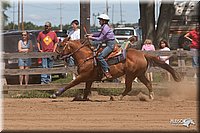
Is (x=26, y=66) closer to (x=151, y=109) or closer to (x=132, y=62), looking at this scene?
(x=132, y=62)

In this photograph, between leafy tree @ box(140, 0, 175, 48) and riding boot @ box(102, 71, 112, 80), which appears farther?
leafy tree @ box(140, 0, 175, 48)

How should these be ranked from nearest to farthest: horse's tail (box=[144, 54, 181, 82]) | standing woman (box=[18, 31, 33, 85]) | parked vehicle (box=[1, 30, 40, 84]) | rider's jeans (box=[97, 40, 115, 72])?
1. rider's jeans (box=[97, 40, 115, 72])
2. horse's tail (box=[144, 54, 181, 82])
3. standing woman (box=[18, 31, 33, 85])
4. parked vehicle (box=[1, 30, 40, 84])

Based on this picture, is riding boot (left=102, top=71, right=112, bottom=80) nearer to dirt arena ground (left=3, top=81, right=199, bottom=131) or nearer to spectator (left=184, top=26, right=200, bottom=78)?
dirt arena ground (left=3, top=81, right=199, bottom=131)

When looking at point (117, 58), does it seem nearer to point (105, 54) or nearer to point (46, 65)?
point (105, 54)

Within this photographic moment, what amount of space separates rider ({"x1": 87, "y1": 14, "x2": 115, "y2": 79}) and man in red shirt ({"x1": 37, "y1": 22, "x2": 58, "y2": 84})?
267 centimetres

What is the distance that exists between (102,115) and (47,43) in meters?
5.67

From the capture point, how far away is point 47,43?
605 inches

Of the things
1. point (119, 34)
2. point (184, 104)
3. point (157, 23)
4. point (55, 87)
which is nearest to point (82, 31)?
point (55, 87)

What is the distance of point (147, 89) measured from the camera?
48.8 feet

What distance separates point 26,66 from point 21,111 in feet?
16.0

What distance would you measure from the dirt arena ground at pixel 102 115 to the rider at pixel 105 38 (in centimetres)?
99

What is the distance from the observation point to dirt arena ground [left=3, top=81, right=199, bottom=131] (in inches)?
344

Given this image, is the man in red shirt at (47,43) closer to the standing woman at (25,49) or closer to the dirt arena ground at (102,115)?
the standing woman at (25,49)

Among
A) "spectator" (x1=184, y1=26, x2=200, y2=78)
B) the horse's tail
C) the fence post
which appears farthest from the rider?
"spectator" (x1=184, y1=26, x2=200, y2=78)
